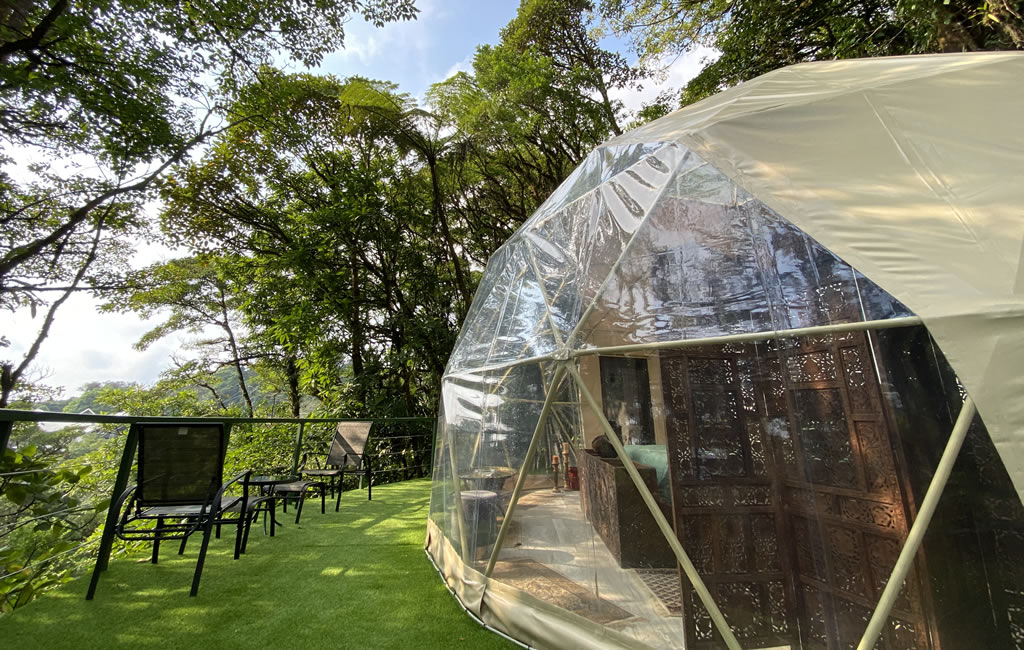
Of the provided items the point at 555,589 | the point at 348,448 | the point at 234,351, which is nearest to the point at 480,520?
the point at 555,589

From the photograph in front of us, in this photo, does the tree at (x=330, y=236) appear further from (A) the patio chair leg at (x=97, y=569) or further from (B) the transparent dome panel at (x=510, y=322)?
(A) the patio chair leg at (x=97, y=569)

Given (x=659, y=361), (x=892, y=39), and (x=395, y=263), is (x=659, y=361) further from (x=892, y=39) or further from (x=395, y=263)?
(x=395, y=263)

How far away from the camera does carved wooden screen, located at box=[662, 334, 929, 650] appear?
1.58m

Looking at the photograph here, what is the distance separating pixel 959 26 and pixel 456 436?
725cm

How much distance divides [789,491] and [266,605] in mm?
3314

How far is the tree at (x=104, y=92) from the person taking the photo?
609cm

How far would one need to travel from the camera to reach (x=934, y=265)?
4.71 feet

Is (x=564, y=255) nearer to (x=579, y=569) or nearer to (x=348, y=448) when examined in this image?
(x=579, y=569)

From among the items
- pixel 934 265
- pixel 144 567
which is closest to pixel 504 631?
pixel 934 265

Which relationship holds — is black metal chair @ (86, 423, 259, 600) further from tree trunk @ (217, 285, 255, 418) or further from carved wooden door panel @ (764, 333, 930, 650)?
tree trunk @ (217, 285, 255, 418)

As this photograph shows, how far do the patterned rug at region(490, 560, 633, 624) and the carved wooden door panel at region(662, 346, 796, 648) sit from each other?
1.46 ft

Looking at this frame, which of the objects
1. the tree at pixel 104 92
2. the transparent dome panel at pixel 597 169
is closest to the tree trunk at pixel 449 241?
the tree at pixel 104 92

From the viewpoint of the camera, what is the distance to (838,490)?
1.66m

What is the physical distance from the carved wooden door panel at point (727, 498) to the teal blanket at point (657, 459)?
71 mm
